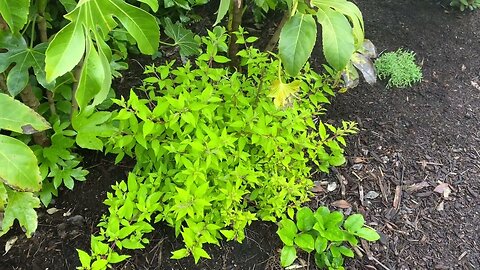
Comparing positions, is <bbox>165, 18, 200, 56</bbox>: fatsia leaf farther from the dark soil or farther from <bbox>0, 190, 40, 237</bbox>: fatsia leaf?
<bbox>0, 190, 40, 237</bbox>: fatsia leaf

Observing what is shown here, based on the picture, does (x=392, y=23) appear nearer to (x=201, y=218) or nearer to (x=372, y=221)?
(x=372, y=221)

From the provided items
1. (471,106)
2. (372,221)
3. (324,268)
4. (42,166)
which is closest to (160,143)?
(42,166)

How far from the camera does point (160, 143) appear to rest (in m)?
1.89

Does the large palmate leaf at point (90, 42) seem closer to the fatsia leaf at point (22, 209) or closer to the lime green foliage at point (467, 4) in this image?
the fatsia leaf at point (22, 209)

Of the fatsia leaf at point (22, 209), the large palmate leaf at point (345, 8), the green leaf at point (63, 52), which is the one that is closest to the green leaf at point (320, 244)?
the large palmate leaf at point (345, 8)

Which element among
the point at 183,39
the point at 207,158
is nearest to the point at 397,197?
the point at 207,158

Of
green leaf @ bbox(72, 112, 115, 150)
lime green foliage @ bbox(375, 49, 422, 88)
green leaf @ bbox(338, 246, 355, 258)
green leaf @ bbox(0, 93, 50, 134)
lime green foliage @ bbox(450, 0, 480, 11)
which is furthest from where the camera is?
lime green foliage @ bbox(450, 0, 480, 11)

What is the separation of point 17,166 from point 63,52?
350 mm

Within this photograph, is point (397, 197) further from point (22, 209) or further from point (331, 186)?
point (22, 209)

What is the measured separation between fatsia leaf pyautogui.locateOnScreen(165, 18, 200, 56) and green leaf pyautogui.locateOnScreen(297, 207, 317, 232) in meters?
0.84

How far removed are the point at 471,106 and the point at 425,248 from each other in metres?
0.92

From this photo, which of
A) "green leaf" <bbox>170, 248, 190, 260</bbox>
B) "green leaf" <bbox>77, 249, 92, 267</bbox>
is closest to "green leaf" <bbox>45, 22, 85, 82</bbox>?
"green leaf" <bbox>77, 249, 92, 267</bbox>

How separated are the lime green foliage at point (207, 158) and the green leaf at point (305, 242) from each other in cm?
11

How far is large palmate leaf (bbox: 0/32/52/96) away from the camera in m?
1.64
